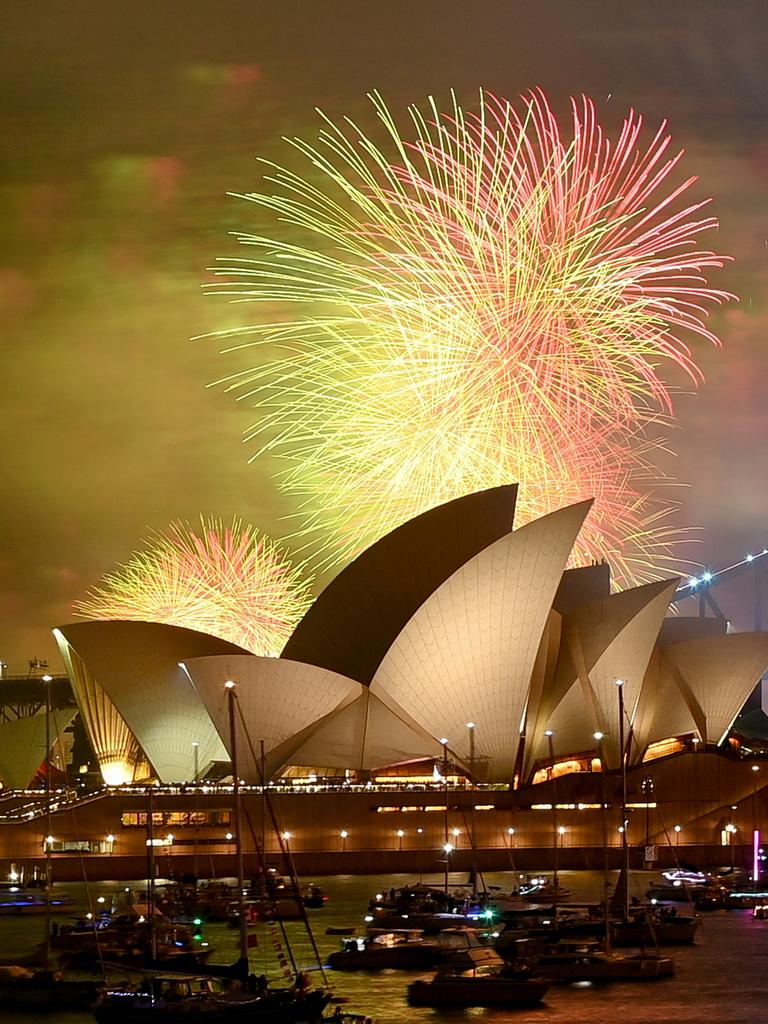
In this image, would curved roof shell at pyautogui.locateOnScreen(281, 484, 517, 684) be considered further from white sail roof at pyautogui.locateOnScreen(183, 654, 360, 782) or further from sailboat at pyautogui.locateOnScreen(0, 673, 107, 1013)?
sailboat at pyautogui.locateOnScreen(0, 673, 107, 1013)

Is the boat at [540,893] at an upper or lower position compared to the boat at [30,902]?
upper

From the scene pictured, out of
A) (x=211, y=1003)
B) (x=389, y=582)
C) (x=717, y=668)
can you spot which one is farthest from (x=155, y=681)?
(x=211, y=1003)

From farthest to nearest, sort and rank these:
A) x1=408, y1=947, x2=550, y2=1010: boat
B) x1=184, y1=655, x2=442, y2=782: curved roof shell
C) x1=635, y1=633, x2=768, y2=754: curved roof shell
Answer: x1=635, y1=633, x2=768, y2=754: curved roof shell → x1=184, y1=655, x2=442, y2=782: curved roof shell → x1=408, y1=947, x2=550, y2=1010: boat

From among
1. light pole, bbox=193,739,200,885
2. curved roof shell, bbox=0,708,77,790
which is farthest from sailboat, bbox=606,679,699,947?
curved roof shell, bbox=0,708,77,790

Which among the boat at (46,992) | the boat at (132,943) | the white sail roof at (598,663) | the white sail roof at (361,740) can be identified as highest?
the white sail roof at (598,663)

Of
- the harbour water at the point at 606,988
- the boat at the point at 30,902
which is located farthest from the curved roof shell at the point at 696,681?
the boat at the point at 30,902

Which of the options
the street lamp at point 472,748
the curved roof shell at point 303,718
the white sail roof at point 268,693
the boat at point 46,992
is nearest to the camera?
the boat at point 46,992

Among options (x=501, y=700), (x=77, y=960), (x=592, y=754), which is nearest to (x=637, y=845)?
(x=592, y=754)

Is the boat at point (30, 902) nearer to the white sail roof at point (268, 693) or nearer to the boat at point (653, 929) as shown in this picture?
the white sail roof at point (268, 693)
